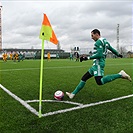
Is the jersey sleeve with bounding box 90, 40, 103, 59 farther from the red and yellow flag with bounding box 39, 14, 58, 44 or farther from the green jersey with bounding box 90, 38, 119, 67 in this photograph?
the red and yellow flag with bounding box 39, 14, 58, 44

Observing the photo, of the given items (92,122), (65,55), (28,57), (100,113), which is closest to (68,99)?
(100,113)

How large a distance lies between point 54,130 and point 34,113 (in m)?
0.97

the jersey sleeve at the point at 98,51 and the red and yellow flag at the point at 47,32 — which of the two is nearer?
the red and yellow flag at the point at 47,32

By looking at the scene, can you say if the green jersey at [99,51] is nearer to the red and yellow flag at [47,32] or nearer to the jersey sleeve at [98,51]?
the jersey sleeve at [98,51]

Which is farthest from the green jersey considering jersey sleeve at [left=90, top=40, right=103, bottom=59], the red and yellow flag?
the red and yellow flag

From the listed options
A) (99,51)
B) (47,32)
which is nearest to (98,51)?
(99,51)

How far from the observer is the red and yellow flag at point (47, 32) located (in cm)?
424

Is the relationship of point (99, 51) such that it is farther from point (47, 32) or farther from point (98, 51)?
point (47, 32)

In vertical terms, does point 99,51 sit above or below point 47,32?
below

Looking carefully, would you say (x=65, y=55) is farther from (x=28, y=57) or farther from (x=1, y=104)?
(x=1, y=104)

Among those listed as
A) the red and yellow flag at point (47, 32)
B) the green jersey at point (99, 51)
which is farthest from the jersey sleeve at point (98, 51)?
the red and yellow flag at point (47, 32)

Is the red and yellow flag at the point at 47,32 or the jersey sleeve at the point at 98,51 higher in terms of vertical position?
the red and yellow flag at the point at 47,32

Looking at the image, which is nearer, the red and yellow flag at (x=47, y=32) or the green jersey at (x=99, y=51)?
the red and yellow flag at (x=47, y=32)

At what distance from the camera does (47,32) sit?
4.29 m
